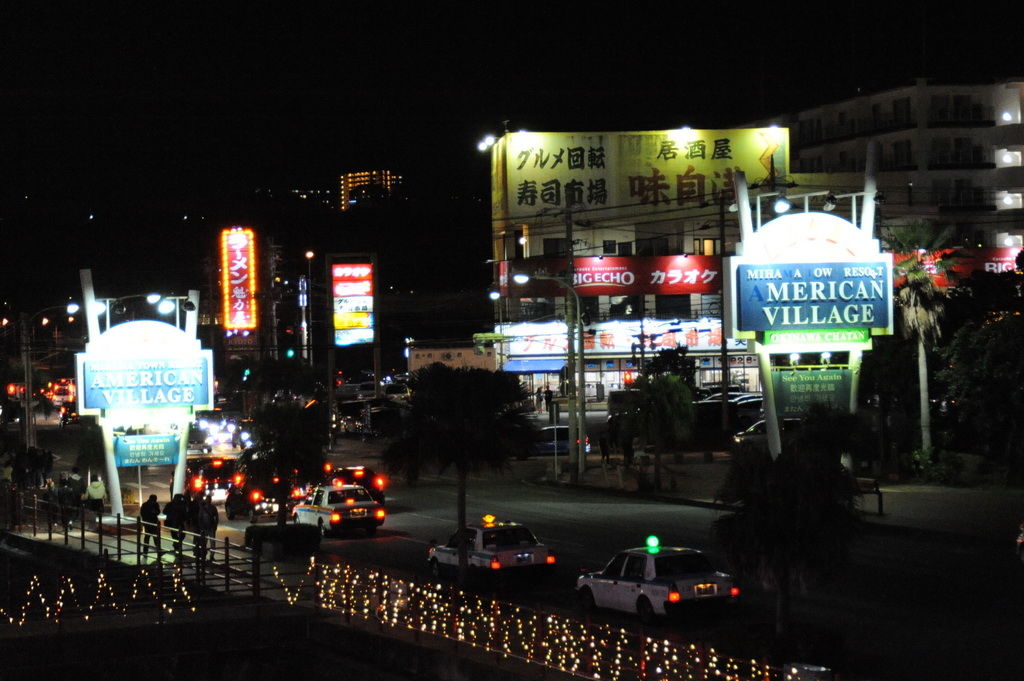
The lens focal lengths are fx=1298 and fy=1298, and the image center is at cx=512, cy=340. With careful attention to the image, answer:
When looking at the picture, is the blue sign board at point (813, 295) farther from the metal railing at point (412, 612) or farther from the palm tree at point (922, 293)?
the metal railing at point (412, 612)

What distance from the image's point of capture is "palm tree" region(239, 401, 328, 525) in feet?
104

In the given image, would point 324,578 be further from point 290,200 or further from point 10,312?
point 290,200

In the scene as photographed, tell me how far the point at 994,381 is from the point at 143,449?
23402mm

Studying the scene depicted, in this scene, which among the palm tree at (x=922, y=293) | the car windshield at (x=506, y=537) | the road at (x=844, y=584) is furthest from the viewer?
the palm tree at (x=922, y=293)

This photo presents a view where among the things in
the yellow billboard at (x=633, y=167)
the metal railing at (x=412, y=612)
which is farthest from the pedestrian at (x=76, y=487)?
the yellow billboard at (x=633, y=167)

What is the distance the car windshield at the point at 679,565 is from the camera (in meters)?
20.8

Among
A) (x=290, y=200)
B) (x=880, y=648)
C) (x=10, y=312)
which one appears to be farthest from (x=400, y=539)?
(x=290, y=200)

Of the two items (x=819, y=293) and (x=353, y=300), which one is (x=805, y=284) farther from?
(x=353, y=300)

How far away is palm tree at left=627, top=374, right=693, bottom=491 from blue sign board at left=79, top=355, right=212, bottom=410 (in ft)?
49.3

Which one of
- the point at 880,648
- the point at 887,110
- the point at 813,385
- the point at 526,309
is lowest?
the point at 880,648

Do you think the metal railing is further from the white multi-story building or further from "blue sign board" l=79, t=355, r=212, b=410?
the white multi-story building

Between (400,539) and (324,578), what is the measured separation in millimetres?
12299

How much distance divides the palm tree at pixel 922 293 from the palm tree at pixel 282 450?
2035cm

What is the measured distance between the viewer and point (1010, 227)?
277 feet
